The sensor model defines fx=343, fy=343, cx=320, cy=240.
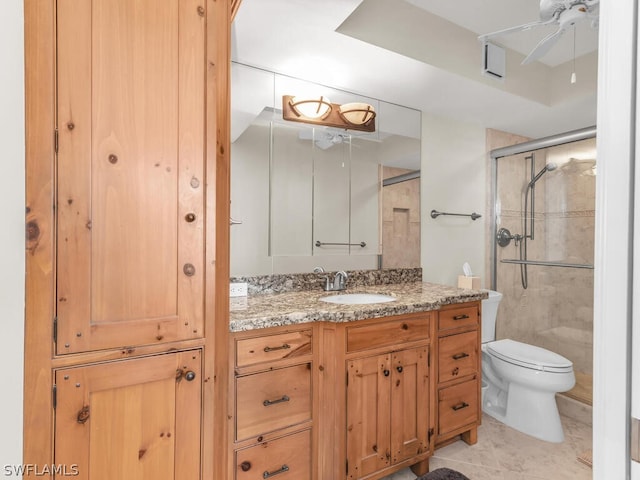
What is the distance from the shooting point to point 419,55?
195 centimetres

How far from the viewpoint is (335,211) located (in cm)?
224

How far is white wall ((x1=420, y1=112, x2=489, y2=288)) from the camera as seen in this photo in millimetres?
2664

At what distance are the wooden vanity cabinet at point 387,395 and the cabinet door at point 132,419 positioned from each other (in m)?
0.71

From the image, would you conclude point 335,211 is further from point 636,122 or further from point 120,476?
point 636,122

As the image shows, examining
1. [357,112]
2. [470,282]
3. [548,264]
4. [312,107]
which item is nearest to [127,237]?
[312,107]

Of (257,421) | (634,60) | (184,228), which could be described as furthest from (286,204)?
(634,60)

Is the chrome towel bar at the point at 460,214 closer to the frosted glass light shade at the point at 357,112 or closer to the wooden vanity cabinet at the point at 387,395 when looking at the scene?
the frosted glass light shade at the point at 357,112

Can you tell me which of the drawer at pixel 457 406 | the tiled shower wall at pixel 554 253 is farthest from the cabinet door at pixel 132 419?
the tiled shower wall at pixel 554 253

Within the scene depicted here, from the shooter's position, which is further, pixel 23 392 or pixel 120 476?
pixel 120 476

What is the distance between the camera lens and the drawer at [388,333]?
1579 mm

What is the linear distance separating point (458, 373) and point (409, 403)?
1.48 feet

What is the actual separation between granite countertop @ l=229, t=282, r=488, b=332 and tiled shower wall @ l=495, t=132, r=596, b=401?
1182mm

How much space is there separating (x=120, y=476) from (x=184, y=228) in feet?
2.49

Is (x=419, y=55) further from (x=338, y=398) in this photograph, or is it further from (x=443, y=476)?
(x=443, y=476)
